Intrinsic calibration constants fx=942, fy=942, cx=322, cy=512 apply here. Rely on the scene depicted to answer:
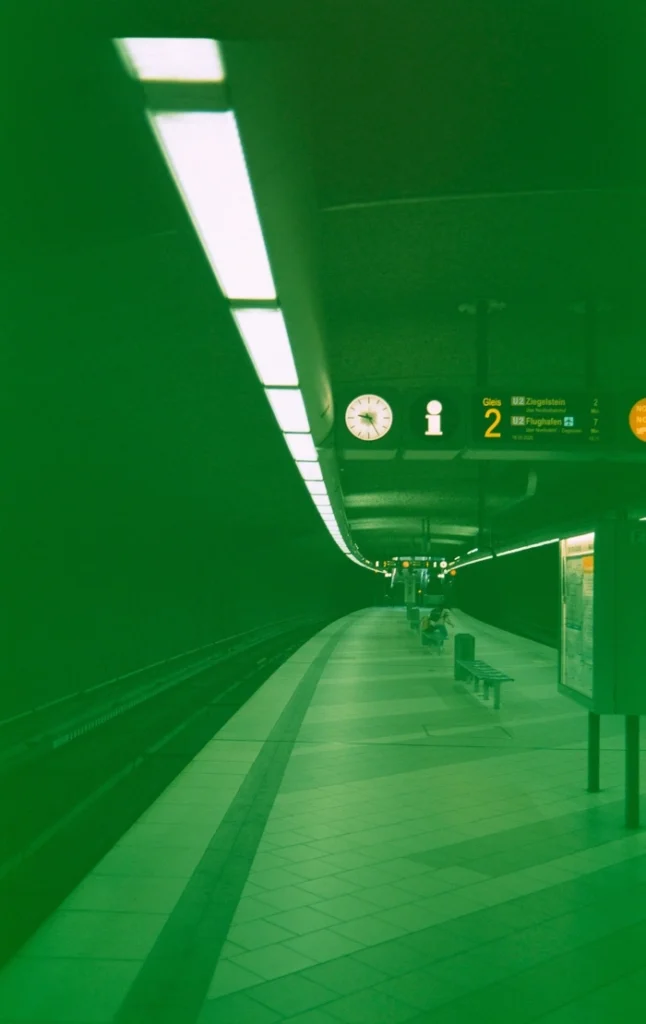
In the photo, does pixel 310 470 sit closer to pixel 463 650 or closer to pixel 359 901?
pixel 463 650

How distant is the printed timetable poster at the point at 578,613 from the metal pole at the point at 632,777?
405 mm

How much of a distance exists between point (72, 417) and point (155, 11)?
718cm

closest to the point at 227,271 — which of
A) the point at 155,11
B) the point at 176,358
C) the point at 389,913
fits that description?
the point at 155,11

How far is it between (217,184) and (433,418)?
5905 millimetres

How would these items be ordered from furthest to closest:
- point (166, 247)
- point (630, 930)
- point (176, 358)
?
1. point (176, 358)
2. point (166, 247)
3. point (630, 930)

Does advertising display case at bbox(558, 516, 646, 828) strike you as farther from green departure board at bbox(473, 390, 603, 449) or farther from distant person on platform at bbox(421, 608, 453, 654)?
distant person on platform at bbox(421, 608, 453, 654)

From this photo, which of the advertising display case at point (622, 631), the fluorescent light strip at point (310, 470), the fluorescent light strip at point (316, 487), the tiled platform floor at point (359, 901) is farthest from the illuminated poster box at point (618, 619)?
the fluorescent light strip at point (316, 487)

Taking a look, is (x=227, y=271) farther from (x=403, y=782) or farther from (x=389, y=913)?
(x=403, y=782)

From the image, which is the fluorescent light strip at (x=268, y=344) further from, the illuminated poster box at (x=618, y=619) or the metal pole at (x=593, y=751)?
the metal pole at (x=593, y=751)

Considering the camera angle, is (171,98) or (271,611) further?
(271,611)

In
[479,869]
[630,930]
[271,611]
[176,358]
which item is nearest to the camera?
[630,930]

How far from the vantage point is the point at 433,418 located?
9.94 m

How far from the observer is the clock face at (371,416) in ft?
32.8

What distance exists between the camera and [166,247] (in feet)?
24.2
